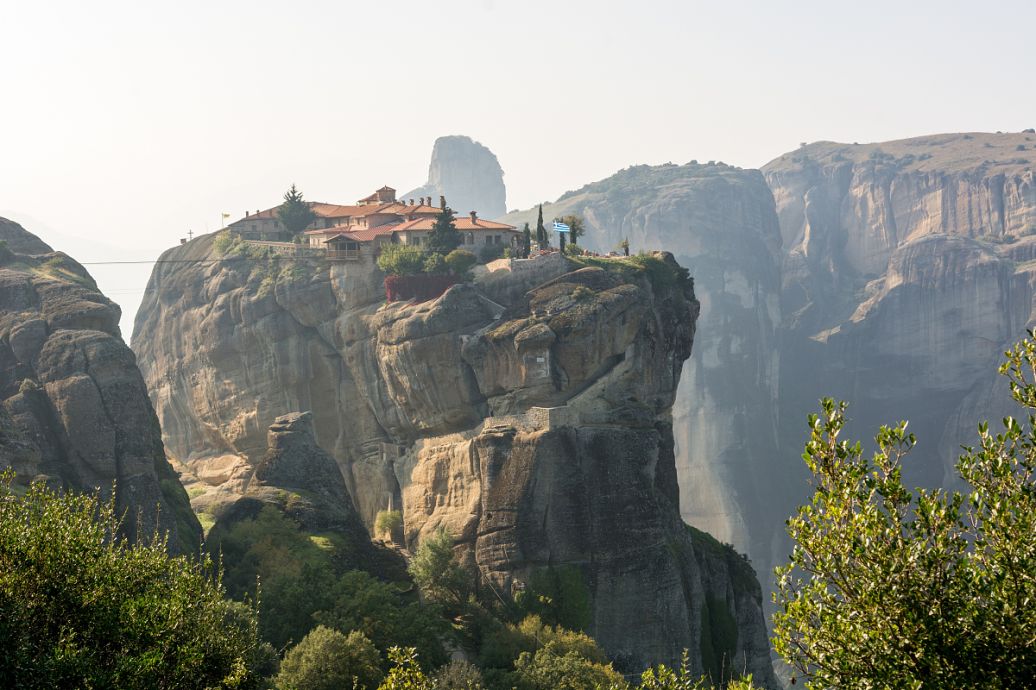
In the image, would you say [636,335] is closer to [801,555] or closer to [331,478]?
[331,478]

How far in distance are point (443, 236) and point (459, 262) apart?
3213 millimetres

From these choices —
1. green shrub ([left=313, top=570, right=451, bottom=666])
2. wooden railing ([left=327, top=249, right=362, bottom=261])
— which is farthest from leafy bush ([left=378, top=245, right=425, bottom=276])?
green shrub ([left=313, top=570, right=451, bottom=666])

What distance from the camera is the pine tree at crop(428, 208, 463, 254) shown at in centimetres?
9319

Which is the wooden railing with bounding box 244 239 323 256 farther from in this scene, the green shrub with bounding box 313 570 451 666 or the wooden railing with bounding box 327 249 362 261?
the green shrub with bounding box 313 570 451 666

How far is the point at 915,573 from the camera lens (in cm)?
2395

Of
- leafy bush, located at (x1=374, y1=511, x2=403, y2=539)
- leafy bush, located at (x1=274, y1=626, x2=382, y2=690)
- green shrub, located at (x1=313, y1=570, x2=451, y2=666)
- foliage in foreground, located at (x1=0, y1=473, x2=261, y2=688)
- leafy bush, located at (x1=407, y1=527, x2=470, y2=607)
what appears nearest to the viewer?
foliage in foreground, located at (x1=0, y1=473, x2=261, y2=688)

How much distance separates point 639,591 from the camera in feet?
258

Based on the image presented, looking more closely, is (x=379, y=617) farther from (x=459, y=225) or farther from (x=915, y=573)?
(x=459, y=225)

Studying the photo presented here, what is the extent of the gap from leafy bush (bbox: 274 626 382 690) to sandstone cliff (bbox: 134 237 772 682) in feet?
80.6

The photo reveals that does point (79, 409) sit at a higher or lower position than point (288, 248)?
→ lower

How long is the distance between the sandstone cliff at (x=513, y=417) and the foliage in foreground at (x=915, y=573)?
53.3 m

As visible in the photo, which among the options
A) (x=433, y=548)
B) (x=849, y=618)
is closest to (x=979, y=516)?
(x=849, y=618)

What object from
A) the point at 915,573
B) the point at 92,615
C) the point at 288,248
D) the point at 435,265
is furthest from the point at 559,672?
the point at 288,248

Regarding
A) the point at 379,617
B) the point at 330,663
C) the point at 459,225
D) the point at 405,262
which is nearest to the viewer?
the point at 330,663
